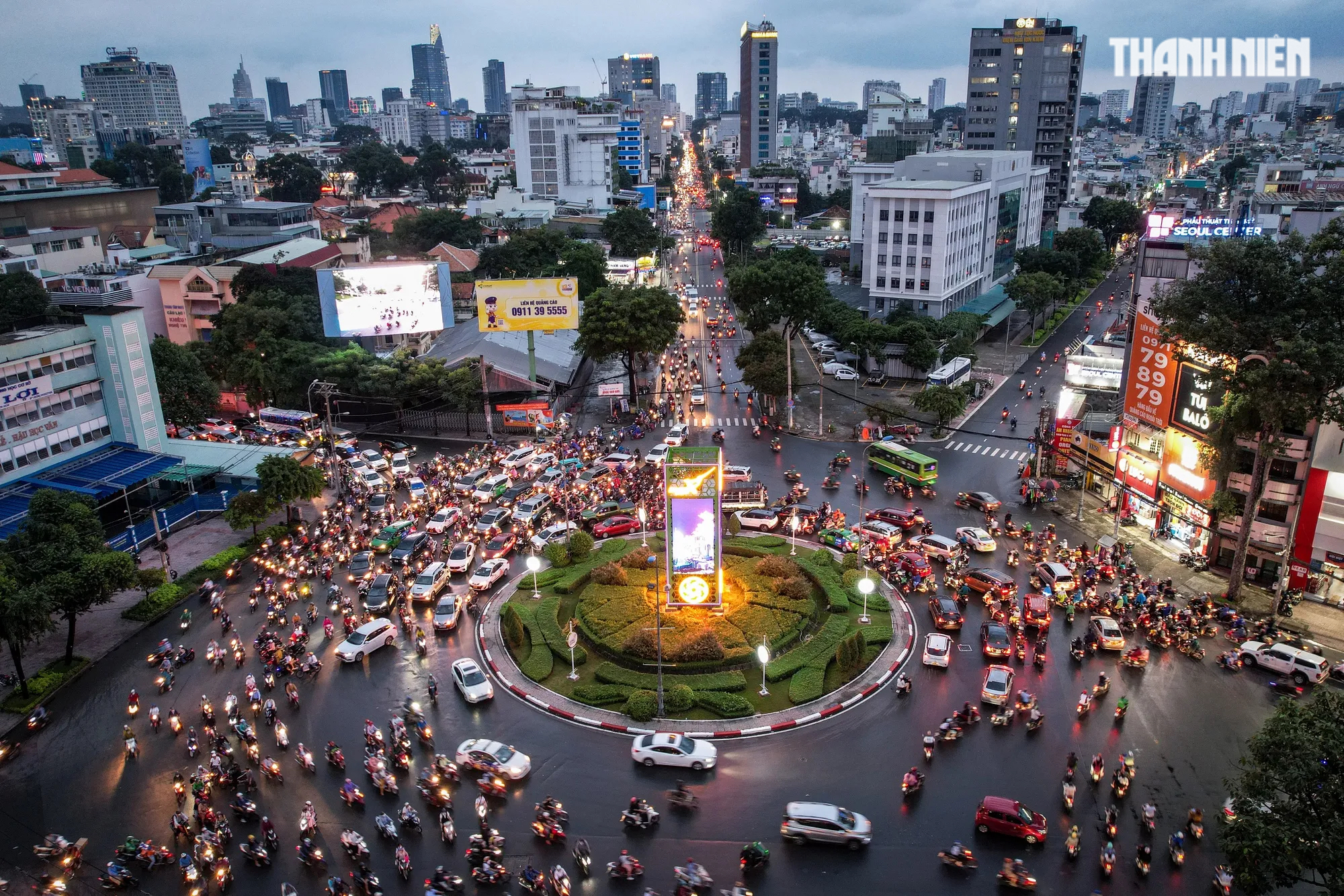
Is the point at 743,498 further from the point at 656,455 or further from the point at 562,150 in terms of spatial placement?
the point at 562,150

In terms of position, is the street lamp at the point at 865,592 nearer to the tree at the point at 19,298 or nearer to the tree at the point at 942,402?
the tree at the point at 942,402

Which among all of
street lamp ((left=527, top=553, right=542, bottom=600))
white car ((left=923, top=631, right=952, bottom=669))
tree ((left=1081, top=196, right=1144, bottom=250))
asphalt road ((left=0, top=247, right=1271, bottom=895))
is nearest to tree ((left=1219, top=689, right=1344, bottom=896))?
asphalt road ((left=0, top=247, right=1271, bottom=895))

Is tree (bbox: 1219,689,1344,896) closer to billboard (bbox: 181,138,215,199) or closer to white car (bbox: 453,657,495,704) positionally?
white car (bbox: 453,657,495,704)

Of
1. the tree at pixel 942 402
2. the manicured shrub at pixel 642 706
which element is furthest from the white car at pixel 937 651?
the tree at pixel 942 402

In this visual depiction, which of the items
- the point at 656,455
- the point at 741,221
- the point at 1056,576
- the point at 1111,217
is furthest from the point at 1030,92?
the point at 1056,576

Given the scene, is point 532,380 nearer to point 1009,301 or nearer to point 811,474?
point 811,474
